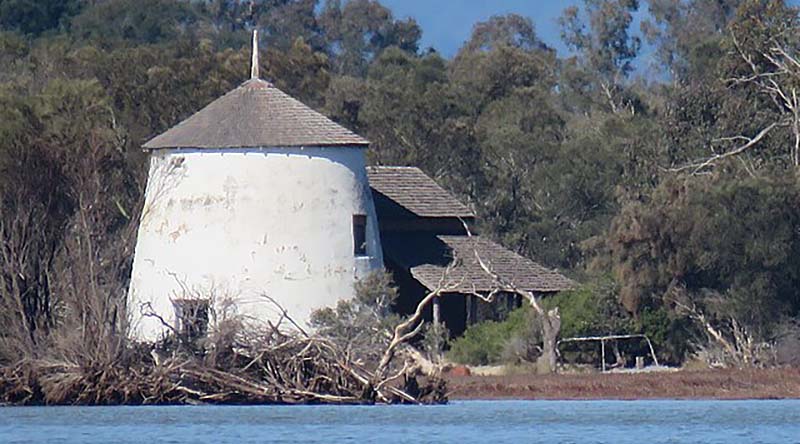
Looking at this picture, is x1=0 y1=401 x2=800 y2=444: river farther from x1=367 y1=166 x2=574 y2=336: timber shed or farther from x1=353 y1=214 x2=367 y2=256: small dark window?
x1=367 y1=166 x2=574 y2=336: timber shed

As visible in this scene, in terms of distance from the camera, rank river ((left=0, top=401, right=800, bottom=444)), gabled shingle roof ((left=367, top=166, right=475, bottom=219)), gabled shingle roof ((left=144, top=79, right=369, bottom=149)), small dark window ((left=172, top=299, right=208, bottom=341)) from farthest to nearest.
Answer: gabled shingle roof ((left=367, top=166, right=475, bottom=219))
gabled shingle roof ((left=144, top=79, right=369, bottom=149))
small dark window ((left=172, top=299, right=208, bottom=341))
river ((left=0, top=401, right=800, bottom=444))

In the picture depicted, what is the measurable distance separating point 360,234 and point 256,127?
11.8 ft

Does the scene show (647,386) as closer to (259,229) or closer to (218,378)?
(218,378)

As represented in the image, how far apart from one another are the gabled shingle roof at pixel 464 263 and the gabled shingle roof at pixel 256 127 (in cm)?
403

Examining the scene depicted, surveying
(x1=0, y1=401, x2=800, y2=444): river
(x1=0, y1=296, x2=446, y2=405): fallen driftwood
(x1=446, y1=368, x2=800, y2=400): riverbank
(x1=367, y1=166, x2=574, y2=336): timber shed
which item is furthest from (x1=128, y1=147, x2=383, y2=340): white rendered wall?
(x1=0, y1=296, x2=446, y2=405): fallen driftwood

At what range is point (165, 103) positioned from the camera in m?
63.0

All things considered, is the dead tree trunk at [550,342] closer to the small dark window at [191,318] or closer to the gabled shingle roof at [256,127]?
the gabled shingle roof at [256,127]

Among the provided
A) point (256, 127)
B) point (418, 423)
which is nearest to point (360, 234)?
point (256, 127)

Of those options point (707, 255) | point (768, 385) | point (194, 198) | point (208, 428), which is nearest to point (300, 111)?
point (194, 198)

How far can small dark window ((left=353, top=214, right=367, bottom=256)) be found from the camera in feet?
171

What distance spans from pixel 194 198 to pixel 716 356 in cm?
1250

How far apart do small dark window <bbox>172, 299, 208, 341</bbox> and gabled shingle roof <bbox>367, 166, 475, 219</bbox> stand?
326 inches

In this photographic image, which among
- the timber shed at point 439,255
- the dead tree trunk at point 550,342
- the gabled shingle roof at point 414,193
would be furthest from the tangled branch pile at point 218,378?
the gabled shingle roof at point 414,193

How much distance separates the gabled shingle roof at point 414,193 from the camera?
56750 millimetres
